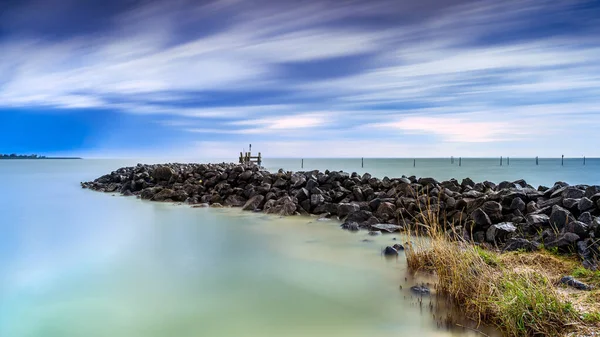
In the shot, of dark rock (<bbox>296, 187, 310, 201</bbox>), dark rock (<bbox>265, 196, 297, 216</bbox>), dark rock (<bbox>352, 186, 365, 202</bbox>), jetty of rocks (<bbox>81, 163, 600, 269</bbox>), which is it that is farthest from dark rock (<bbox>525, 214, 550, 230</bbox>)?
dark rock (<bbox>296, 187, 310, 201</bbox>)

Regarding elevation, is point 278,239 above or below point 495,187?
below

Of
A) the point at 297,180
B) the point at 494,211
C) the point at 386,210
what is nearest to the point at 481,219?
the point at 494,211

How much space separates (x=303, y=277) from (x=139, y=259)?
3.38 m

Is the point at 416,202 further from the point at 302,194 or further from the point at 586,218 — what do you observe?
the point at 302,194

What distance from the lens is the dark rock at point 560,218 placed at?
23.3 ft

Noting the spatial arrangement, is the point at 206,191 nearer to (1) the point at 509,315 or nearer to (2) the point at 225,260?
(2) the point at 225,260

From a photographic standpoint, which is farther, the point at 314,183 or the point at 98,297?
the point at 314,183

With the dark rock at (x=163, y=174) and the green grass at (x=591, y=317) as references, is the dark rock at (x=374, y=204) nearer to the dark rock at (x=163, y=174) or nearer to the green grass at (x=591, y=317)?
the green grass at (x=591, y=317)

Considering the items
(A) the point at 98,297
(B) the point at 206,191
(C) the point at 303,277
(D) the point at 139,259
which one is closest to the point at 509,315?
(C) the point at 303,277

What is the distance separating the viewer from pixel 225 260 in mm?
7738

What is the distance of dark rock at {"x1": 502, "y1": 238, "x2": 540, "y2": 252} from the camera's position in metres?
6.62

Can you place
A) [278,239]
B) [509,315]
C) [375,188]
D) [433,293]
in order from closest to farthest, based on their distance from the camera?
[509,315] < [433,293] < [278,239] < [375,188]

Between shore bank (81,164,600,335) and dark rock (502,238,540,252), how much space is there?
0.01 metres

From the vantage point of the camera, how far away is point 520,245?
6.75 m
